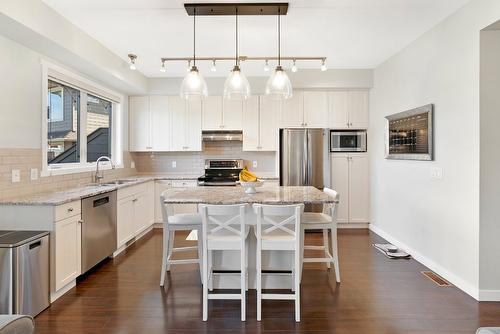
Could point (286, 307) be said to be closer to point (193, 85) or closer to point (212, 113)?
point (193, 85)

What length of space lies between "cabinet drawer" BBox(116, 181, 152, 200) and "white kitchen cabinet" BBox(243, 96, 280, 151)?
5.88 feet

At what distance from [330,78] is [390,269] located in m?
3.18

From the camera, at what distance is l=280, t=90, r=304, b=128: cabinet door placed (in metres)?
5.73

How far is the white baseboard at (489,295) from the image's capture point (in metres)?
2.95

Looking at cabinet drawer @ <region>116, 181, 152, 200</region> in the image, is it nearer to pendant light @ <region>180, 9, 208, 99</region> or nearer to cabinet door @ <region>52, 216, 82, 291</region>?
cabinet door @ <region>52, 216, 82, 291</region>

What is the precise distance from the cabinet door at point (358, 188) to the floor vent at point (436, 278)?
81.8 inches

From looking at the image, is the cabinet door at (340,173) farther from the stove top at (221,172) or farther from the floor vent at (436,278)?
the floor vent at (436,278)

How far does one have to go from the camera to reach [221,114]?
5914mm

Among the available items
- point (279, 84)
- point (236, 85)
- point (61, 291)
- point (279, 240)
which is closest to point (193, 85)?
point (236, 85)

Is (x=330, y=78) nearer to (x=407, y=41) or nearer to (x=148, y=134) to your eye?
(x=407, y=41)

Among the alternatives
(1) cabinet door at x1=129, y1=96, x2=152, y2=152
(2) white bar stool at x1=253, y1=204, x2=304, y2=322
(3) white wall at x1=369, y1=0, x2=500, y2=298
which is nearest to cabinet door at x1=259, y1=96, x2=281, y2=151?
(3) white wall at x1=369, y1=0, x2=500, y2=298

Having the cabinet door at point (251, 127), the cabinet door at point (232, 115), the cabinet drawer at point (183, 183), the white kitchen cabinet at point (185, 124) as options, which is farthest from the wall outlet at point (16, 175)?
the cabinet door at point (251, 127)

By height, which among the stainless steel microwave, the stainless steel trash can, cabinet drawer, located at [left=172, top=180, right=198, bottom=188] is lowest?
the stainless steel trash can

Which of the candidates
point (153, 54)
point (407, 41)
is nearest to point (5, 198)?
point (153, 54)
